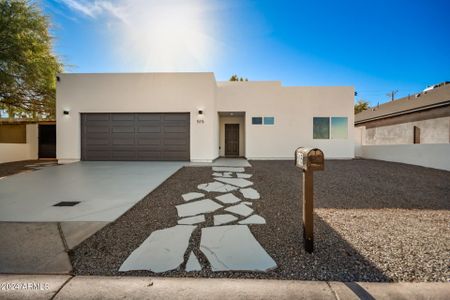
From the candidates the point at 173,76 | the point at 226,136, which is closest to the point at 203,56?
the point at 173,76

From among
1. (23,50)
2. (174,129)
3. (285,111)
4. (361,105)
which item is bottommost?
(174,129)

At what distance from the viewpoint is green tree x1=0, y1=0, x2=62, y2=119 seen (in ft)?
21.6

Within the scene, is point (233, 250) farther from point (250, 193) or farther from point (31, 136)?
point (31, 136)

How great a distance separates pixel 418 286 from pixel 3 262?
11.7 feet

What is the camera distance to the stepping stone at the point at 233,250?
1748mm

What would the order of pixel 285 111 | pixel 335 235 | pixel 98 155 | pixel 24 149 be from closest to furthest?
pixel 335 235
pixel 98 155
pixel 285 111
pixel 24 149

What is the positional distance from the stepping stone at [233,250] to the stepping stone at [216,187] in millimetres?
1775

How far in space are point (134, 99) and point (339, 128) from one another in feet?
33.4

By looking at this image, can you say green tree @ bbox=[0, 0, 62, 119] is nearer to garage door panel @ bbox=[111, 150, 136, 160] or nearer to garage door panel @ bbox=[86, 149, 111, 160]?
garage door panel @ bbox=[86, 149, 111, 160]

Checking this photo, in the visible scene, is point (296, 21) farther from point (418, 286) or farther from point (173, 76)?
point (418, 286)

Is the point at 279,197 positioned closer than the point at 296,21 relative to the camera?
Yes

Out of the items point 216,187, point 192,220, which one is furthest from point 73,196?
point 216,187

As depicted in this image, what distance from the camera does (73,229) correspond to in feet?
7.88

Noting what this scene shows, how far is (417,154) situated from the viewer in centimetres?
820
